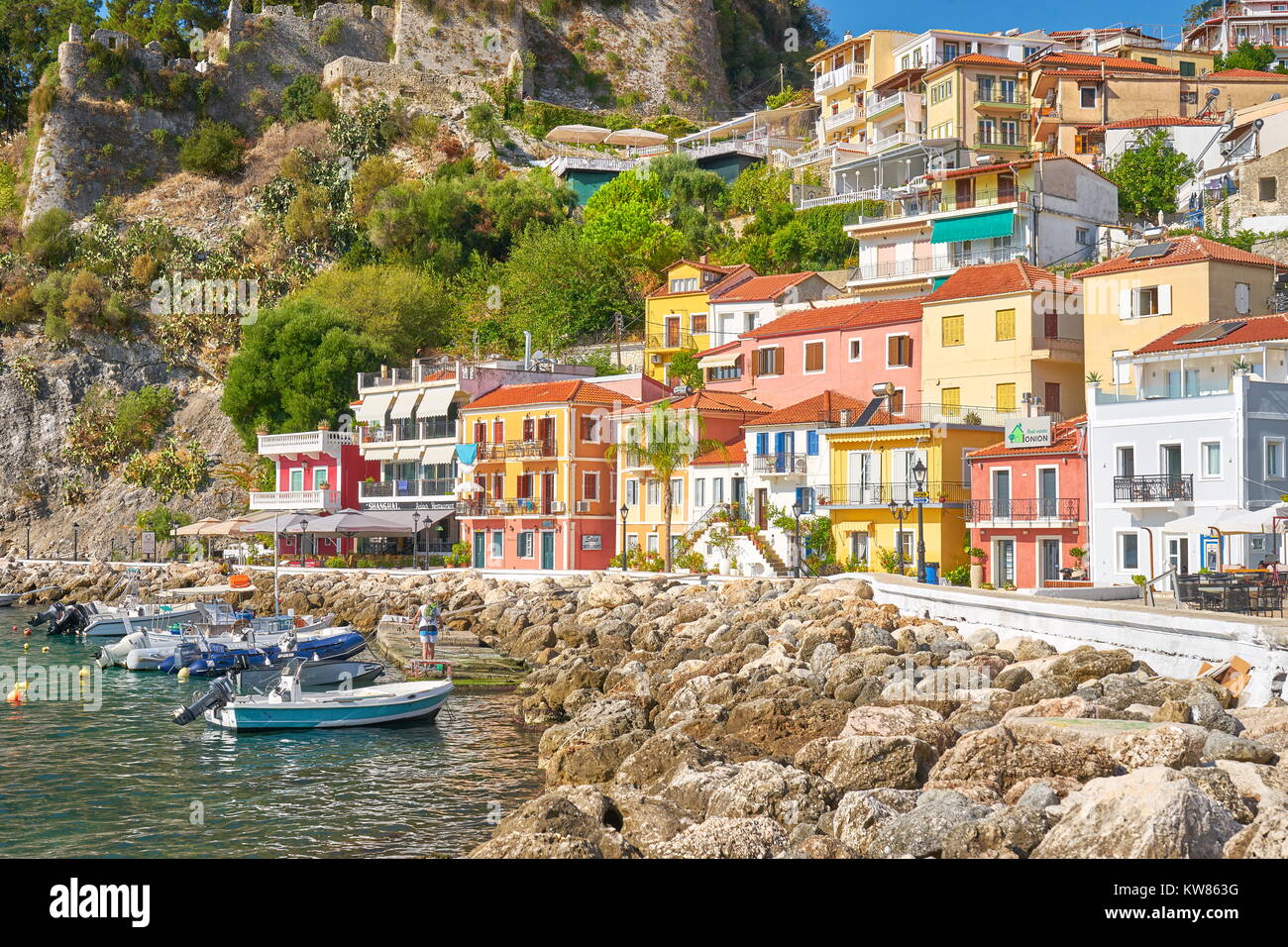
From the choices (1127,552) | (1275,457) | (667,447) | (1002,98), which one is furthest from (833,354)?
(1002,98)

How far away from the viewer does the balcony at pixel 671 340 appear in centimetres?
6016

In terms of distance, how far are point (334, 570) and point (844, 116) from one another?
1584 inches

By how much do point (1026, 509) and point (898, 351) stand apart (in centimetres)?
1267

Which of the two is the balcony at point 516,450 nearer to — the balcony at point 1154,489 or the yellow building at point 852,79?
the balcony at point 1154,489

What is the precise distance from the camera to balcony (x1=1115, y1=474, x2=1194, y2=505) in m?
32.2

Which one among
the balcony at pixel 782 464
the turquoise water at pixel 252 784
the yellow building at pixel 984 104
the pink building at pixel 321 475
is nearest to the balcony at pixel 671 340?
the pink building at pixel 321 475

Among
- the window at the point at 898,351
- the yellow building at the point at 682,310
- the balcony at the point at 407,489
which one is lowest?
the balcony at the point at 407,489

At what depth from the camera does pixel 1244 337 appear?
35.3 metres

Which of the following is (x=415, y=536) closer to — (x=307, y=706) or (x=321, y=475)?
(x=321, y=475)

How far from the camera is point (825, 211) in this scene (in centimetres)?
6750

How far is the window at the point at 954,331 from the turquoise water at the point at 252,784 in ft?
73.8

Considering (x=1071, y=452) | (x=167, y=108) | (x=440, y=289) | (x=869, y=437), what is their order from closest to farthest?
(x=1071, y=452)
(x=869, y=437)
(x=440, y=289)
(x=167, y=108)
